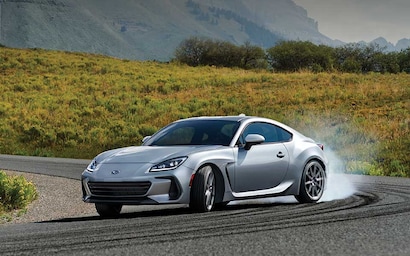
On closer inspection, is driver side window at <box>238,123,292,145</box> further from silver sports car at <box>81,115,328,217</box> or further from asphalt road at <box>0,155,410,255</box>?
asphalt road at <box>0,155,410,255</box>

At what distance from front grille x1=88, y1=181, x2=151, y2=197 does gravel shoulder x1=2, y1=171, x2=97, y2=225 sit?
61.6 inches

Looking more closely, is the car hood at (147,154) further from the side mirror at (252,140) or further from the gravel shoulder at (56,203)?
the gravel shoulder at (56,203)

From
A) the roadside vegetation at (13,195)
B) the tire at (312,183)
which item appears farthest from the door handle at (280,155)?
the roadside vegetation at (13,195)

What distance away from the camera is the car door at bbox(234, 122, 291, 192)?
35.0 feet

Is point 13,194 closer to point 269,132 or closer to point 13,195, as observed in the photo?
point 13,195

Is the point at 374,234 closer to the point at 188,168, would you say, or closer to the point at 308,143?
the point at 188,168

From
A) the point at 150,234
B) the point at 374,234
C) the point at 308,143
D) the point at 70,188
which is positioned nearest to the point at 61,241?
the point at 150,234

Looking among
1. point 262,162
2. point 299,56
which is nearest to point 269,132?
point 262,162

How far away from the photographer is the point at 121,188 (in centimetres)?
985

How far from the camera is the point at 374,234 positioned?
26.9 feet

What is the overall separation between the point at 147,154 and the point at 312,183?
2942 mm

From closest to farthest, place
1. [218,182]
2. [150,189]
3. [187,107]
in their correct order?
1. [150,189]
2. [218,182]
3. [187,107]

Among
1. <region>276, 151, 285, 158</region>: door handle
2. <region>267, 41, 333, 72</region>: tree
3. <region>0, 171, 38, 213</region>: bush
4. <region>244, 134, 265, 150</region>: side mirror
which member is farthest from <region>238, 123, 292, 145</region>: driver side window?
<region>267, 41, 333, 72</region>: tree

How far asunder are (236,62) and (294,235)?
8353cm
